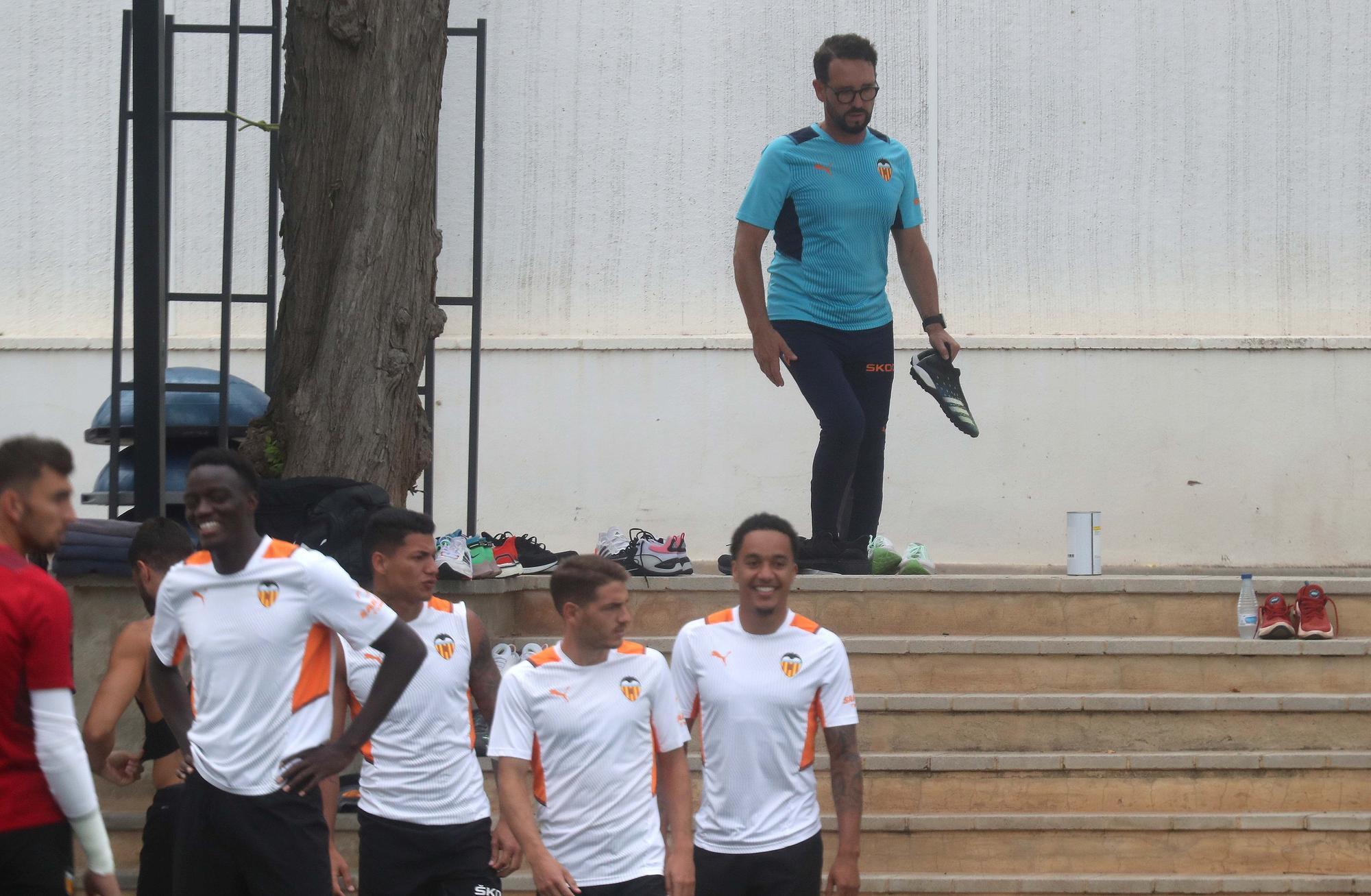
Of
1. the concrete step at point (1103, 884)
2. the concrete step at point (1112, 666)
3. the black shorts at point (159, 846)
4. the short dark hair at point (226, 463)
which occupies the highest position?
the short dark hair at point (226, 463)

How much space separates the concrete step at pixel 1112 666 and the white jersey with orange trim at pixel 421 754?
79.5 inches

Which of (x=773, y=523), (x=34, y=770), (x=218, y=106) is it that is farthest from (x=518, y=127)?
(x=34, y=770)

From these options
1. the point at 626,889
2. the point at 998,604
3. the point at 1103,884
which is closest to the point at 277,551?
the point at 626,889

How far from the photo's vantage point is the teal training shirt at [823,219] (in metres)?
7.31

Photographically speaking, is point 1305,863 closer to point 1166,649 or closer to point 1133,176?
point 1166,649

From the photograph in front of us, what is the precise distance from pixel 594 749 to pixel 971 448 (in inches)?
255

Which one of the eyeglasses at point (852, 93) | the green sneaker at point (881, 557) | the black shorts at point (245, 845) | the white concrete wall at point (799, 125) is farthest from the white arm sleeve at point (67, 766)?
the white concrete wall at point (799, 125)

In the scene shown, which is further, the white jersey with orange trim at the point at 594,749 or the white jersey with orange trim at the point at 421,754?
the white jersey with orange trim at the point at 421,754

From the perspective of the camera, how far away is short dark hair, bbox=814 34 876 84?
22.8 feet

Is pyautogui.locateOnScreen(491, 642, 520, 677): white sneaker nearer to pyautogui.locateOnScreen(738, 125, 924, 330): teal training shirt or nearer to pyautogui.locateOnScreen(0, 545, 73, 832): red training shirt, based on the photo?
pyautogui.locateOnScreen(738, 125, 924, 330): teal training shirt

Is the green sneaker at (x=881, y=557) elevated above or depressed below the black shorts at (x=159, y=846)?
above

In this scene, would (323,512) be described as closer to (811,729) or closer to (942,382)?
(811,729)

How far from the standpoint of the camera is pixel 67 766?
11.3 ft

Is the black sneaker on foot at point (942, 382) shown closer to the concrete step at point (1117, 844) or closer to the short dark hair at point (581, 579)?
the concrete step at point (1117, 844)
